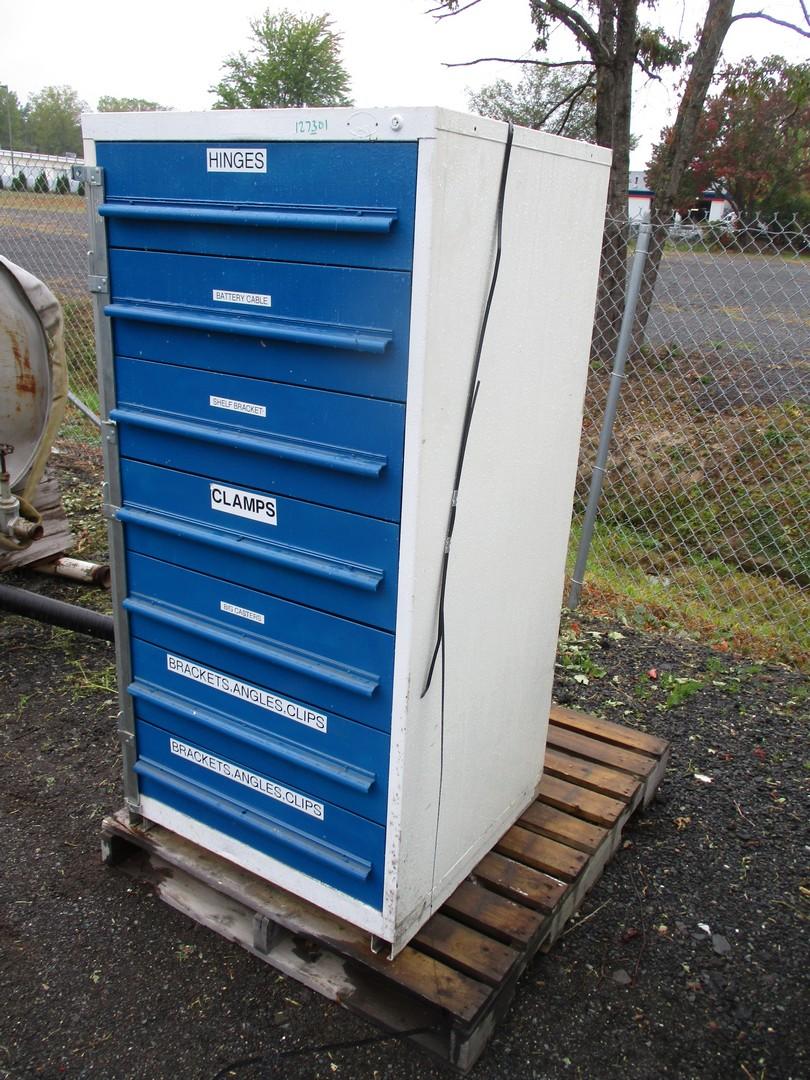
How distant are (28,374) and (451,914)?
3.11 m

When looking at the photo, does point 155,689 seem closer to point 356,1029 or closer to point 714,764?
point 356,1029

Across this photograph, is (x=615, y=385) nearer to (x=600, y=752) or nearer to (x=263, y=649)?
(x=600, y=752)

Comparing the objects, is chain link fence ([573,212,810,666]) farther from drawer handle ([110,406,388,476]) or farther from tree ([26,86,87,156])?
tree ([26,86,87,156])

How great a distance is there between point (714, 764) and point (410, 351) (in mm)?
2563

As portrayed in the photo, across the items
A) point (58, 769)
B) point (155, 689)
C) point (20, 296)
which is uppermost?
point (20, 296)

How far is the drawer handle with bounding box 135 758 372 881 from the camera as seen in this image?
2238 mm

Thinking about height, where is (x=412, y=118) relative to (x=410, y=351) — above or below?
above

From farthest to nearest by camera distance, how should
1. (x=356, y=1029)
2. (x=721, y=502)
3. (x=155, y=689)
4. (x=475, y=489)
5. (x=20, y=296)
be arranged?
(x=721, y=502)
(x=20, y=296)
(x=155, y=689)
(x=356, y=1029)
(x=475, y=489)

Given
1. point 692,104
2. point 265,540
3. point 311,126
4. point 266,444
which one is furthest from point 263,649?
point 692,104

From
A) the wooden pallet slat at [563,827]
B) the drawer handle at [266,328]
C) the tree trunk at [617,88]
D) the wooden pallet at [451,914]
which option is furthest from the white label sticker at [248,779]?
the tree trunk at [617,88]

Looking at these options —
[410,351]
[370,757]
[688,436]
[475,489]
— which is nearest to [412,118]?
[410,351]

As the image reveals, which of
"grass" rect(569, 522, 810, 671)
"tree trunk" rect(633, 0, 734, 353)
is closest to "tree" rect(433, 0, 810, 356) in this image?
"tree trunk" rect(633, 0, 734, 353)

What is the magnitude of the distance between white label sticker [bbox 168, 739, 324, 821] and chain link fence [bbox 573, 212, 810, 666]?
306 cm

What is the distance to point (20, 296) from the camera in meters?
4.09
